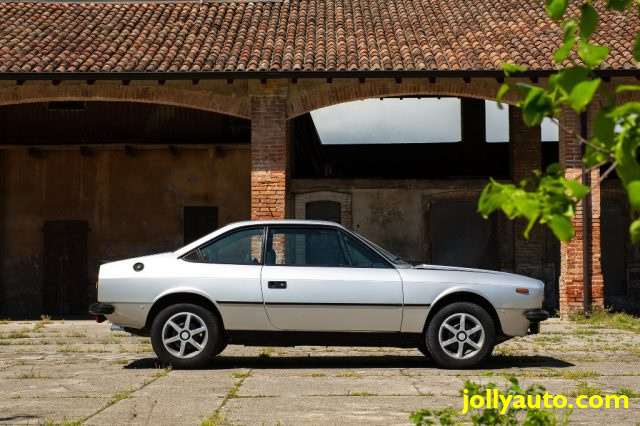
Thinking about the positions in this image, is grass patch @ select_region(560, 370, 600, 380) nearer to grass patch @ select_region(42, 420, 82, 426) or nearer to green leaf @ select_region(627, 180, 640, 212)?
grass patch @ select_region(42, 420, 82, 426)

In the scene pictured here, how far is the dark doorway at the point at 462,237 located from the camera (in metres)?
22.2

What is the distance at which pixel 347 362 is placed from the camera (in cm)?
1021

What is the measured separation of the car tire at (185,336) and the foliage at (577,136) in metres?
6.86

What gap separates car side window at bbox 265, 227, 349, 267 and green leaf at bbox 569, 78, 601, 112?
23.4 feet

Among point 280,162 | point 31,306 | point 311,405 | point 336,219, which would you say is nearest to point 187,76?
point 280,162

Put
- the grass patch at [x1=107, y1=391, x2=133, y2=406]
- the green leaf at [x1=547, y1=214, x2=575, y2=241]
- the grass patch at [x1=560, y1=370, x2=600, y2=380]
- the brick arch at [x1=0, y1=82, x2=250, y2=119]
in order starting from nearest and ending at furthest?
the green leaf at [x1=547, y1=214, x2=575, y2=241] < the grass patch at [x1=107, y1=391, x2=133, y2=406] < the grass patch at [x1=560, y1=370, x2=600, y2=380] < the brick arch at [x1=0, y1=82, x2=250, y2=119]

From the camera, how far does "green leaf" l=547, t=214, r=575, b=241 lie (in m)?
2.54

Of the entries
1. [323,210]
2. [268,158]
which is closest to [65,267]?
[323,210]

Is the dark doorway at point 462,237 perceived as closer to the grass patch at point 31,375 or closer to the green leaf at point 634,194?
the grass patch at point 31,375

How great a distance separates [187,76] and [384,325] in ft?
31.3

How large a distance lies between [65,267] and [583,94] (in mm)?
21233

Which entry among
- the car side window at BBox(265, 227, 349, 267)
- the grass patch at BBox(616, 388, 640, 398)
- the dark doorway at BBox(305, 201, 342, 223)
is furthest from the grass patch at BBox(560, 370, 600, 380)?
the dark doorway at BBox(305, 201, 342, 223)

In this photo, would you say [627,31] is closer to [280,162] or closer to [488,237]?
[488,237]

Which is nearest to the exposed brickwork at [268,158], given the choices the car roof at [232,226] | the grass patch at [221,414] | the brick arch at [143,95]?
the brick arch at [143,95]
